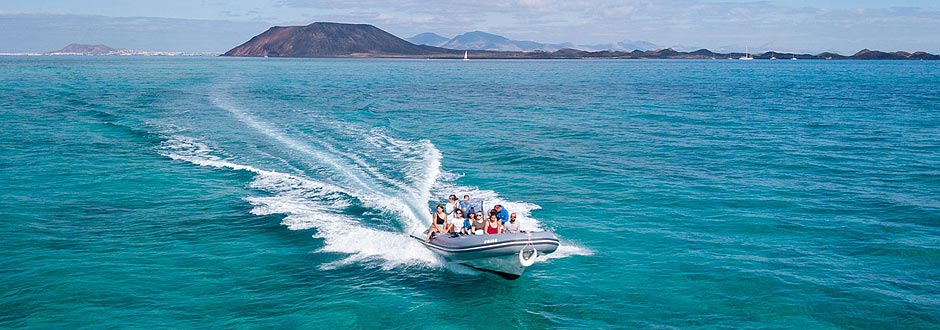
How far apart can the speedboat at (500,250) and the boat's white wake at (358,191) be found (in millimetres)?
1280

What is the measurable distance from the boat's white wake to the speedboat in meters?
1.28

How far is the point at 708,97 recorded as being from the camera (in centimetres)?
7112

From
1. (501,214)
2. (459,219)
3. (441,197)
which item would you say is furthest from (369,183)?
(501,214)

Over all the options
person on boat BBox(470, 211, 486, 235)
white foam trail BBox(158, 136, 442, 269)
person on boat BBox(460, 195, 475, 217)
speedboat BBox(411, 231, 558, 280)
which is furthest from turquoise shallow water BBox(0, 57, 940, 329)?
person on boat BBox(460, 195, 475, 217)

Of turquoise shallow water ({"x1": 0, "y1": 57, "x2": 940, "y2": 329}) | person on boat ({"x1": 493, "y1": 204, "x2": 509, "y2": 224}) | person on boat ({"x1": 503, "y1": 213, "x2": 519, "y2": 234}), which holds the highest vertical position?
person on boat ({"x1": 493, "y1": 204, "x2": 509, "y2": 224})

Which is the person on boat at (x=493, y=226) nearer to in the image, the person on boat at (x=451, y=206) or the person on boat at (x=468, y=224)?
the person on boat at (x=468, y=224)

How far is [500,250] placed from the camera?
16.9 m

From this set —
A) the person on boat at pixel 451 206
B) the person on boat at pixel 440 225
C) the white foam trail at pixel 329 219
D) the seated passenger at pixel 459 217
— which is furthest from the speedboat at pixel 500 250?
the white foam trail at pixel 329 219

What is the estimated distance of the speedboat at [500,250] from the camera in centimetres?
1691

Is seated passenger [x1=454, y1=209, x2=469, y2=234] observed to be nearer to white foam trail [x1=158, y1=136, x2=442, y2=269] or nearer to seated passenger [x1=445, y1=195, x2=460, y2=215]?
seated passenger [x1=445, y1=195, x2=460, y2=215]

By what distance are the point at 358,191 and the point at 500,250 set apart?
10.5 meters

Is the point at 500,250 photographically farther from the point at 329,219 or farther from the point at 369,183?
the point at 369,183

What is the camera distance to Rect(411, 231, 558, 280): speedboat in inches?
666

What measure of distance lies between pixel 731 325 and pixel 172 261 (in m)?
13.2
